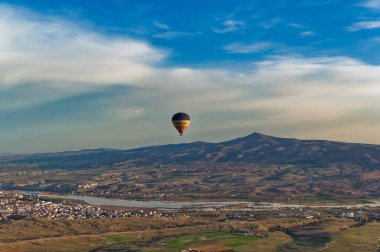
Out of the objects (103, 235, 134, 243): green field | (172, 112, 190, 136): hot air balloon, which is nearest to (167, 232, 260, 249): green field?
(103, 235, 134, 243): green field

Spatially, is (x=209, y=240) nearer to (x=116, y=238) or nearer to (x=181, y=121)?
(x=116, y=238)

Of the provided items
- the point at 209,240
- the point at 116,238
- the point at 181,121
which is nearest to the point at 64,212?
the point at 116,238

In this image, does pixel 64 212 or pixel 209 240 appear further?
pixel 64 212

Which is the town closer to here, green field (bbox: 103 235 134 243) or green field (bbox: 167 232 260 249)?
green field (bbox: 103 235 134 243)

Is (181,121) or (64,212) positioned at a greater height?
(181,121)

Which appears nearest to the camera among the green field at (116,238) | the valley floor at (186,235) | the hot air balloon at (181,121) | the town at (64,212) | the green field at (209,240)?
the valley floor at (186,235)

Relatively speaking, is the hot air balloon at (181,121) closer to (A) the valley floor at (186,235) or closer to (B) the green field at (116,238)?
(A) the valley floor at (186,235)

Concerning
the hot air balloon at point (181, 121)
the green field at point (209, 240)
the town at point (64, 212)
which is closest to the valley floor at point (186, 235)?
the green field at point (209, 240)

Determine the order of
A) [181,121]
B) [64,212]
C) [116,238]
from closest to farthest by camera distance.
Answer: [116,238], [181,121], [64,212]

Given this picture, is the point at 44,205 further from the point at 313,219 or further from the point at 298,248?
the point at 298,248
